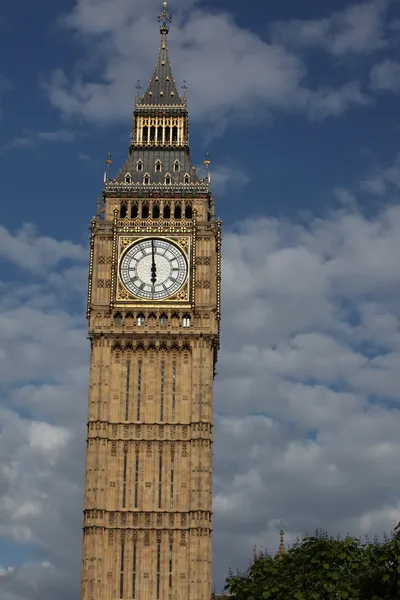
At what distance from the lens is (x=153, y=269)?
9450 cm

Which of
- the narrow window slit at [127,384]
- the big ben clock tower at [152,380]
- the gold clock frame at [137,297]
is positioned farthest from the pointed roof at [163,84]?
the narrow window slit at [127,384]

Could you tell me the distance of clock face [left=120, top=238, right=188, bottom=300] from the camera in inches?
3706

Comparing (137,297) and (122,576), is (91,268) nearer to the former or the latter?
(137,297)

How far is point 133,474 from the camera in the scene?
89.4 metres

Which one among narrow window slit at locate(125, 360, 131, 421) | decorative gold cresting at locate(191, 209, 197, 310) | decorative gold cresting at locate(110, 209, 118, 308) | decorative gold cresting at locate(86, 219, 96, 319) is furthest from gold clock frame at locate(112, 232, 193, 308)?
narrow window slit at locate(125, 360, 131, 421)

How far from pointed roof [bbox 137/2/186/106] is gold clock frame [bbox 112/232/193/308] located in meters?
13.1

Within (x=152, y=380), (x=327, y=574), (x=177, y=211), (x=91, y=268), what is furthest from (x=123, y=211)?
(x=327, y=574)

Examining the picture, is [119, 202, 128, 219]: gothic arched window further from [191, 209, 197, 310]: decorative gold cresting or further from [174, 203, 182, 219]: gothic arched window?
[191, 209, 197, 310]: decorative gold cresting

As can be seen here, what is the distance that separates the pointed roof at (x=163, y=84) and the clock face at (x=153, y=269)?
1379 cm

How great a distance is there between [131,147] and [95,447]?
82.6 ft

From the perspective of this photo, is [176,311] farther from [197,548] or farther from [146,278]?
[197,548]

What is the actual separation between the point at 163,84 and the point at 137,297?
20.5 metres

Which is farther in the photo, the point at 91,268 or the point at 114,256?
the point at 91,268

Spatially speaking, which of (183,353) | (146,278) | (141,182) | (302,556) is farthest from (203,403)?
(302,556)
